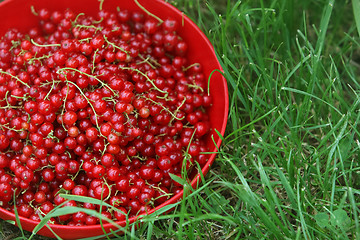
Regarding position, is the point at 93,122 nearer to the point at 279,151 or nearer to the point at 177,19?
the point at 177,19

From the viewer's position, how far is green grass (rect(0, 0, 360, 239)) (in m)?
1.33

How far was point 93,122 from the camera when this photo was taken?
55.7 inches

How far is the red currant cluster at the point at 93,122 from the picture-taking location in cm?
139

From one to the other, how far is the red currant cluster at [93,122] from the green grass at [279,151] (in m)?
0.13

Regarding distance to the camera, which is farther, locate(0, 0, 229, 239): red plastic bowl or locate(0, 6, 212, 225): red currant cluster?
locate(0, 0, 229, 239): red plastic bowl

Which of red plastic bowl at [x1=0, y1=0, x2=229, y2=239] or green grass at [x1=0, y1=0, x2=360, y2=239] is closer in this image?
green grass at [x1=0, y1=0, x2=360, y2=239]

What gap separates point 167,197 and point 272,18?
79 cm

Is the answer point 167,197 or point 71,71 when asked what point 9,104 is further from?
point 167,197

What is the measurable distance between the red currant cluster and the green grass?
13 centimetres

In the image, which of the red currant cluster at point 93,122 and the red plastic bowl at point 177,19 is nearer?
the red currant cluster at point 93,122

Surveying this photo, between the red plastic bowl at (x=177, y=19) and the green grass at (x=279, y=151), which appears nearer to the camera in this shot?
the green grass at (x=279, y=151)

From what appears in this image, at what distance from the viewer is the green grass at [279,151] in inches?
52.2

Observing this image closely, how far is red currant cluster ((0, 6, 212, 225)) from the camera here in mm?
1386

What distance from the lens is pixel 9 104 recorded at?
4.84ft
